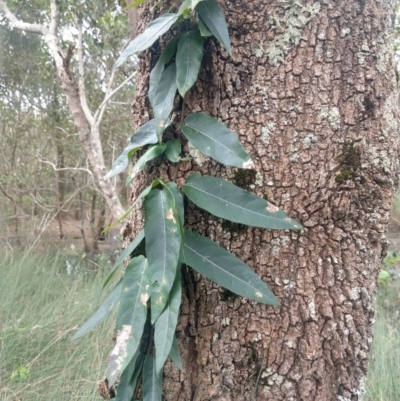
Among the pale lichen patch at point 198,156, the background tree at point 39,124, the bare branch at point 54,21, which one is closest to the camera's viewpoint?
the pale lichen patch at point 198,156

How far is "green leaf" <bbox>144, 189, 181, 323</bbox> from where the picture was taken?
62cm

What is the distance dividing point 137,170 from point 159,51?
235 mm

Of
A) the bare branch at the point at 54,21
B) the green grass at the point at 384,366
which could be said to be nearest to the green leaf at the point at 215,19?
the green grass at the point at 384,366

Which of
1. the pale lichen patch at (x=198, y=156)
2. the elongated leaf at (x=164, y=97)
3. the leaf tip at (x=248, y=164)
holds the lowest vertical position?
the leaf tip at (x=248, y=164)

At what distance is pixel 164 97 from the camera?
27.4 inches

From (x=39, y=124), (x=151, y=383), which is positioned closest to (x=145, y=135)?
Result: (x=151, y=383)

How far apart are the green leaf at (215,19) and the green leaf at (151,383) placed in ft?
1.86

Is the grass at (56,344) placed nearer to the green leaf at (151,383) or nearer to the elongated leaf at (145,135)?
the green leaf at (151,383)

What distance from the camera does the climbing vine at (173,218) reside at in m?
0.63

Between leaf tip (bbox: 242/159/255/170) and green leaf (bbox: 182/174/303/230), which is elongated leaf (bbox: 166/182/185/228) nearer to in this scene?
green leaf (bbox: 182/174/303/230)

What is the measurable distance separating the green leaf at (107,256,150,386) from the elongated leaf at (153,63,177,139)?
9.6 inches

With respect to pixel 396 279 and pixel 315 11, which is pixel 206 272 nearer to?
pixel 315 11

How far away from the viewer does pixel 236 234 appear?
2.26ft

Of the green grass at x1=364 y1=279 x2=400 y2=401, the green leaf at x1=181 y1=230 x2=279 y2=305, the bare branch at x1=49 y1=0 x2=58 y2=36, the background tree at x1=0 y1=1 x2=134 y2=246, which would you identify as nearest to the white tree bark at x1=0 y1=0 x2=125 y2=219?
the bare branch at x1=49 y1=0 x2=58 y2=36
